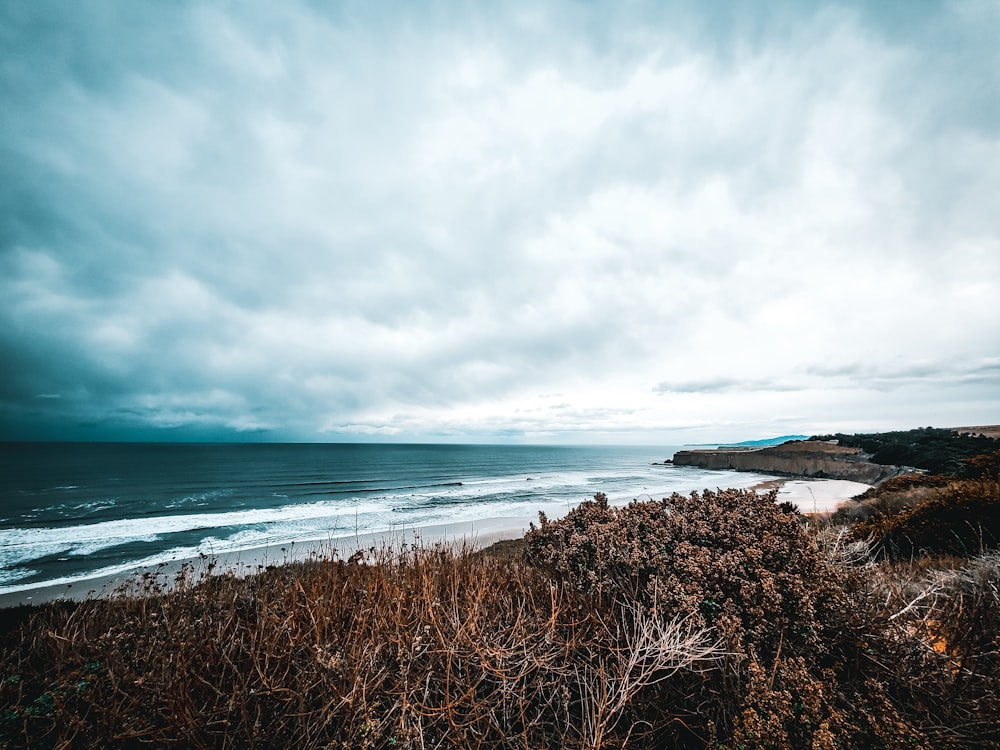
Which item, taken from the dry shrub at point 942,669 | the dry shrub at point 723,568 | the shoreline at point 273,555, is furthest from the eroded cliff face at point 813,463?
the dry shrub at point 723,568

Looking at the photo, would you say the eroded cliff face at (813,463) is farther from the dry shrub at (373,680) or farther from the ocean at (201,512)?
the dry shrub at (373,680)

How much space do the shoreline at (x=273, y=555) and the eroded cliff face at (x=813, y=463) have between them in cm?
1593

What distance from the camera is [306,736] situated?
2.58 m

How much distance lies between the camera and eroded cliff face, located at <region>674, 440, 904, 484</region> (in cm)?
3997

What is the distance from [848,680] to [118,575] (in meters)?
19.5

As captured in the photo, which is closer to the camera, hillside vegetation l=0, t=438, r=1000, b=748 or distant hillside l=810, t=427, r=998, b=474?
hillside vegetation l=0, t=438, r=1000, b=748

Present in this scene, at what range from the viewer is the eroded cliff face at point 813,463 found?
40.0m

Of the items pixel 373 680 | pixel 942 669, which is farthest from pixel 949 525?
pixel 373 680

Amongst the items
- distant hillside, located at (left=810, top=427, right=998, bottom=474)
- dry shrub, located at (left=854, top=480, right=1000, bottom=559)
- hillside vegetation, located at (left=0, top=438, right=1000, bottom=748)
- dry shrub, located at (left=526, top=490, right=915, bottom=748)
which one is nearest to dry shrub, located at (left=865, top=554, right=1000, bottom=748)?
hillside vegetation, located at (left=0, top=438, right=1000, bottom=748)

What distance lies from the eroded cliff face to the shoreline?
52.3ft

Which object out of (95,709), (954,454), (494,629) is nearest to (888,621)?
(494,629)

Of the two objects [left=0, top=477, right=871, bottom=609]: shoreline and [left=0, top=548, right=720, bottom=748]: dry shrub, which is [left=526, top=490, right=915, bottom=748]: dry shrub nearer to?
[left=0, top=548, right=720, bottom=748]: dry shrub

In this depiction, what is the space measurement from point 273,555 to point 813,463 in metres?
57.9

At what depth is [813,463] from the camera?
49.9 m
